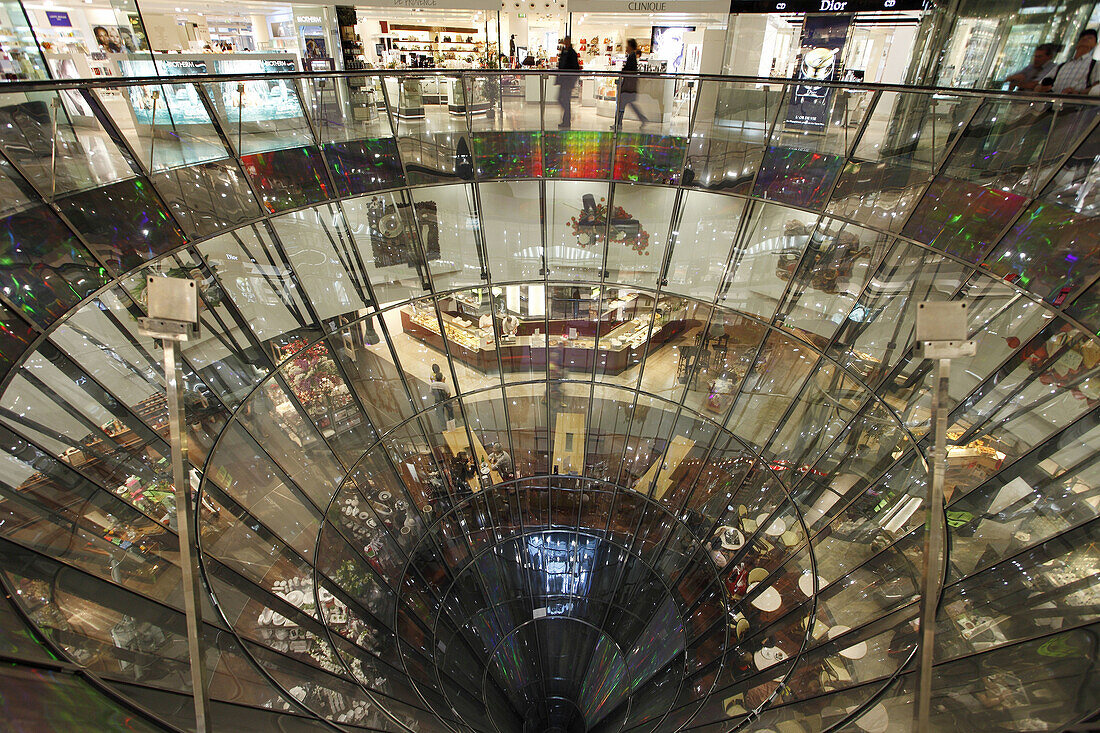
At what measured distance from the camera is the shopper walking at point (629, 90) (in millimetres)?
18594

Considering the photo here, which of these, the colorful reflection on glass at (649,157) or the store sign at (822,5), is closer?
the store sign at (822,5)

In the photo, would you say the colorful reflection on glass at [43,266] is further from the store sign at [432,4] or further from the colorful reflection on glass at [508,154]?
the colorful reflection on glass at [508,154]

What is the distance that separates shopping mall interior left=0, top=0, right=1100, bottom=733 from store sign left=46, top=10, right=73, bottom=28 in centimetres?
22

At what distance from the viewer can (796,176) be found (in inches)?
667

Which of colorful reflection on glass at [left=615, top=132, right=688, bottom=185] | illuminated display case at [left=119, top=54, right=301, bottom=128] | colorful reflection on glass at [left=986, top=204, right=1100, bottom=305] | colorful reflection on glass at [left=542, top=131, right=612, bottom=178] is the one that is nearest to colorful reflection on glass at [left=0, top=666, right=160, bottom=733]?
illuminated display case at [left=119, top=54, right=301, bottom=128]

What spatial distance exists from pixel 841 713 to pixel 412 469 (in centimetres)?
1384

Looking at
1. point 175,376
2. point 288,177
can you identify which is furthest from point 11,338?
point 288,177

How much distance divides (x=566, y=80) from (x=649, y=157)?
12.8 feet

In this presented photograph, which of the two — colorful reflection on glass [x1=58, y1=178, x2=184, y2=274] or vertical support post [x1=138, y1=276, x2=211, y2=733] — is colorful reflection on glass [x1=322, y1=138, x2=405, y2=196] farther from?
vertical support post [x1=138, y1=276, x2=211, y2=733]

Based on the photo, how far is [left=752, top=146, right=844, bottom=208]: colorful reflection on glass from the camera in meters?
16.3

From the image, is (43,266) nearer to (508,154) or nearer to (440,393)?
(440,393)

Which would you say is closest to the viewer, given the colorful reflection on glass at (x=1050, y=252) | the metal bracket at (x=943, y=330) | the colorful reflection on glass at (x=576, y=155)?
the metal bracket at (x=943, y=330)

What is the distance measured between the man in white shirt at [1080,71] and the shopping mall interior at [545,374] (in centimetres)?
118

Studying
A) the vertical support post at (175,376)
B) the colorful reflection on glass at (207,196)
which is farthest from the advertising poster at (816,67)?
the colorful reflection on glass at (207,196)
